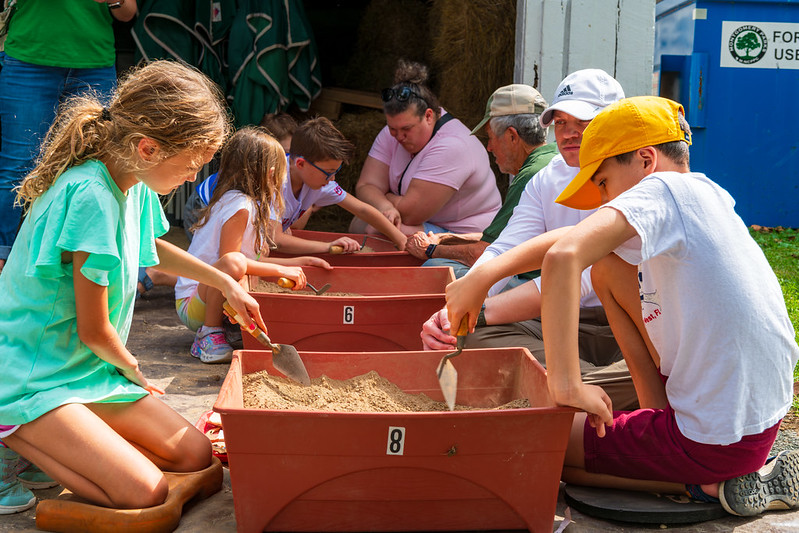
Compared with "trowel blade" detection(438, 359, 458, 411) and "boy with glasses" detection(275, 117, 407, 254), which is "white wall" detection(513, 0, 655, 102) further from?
"trowel blade" detection(438, 359, 458, 411)

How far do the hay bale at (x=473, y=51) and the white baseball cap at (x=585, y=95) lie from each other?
2.13 metres

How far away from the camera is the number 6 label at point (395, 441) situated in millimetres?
1825

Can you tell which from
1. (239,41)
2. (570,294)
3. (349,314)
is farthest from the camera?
(239,41)

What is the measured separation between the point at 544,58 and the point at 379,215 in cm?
111

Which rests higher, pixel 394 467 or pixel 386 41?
pixel 386 41

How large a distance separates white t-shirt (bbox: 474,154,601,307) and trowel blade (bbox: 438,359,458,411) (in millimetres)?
763

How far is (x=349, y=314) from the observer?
9.66 feet

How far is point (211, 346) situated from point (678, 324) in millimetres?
2125

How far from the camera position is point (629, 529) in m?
2.05

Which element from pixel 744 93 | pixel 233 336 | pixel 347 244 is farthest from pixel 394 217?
pixel 744 93

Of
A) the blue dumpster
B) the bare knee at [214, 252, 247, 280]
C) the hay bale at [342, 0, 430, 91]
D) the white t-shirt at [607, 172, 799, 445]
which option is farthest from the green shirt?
the blue dumpster

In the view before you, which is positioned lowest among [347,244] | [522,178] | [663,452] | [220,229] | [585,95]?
[663,452]

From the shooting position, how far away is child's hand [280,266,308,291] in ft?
10.6

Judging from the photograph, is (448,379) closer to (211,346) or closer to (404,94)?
(211,346)
